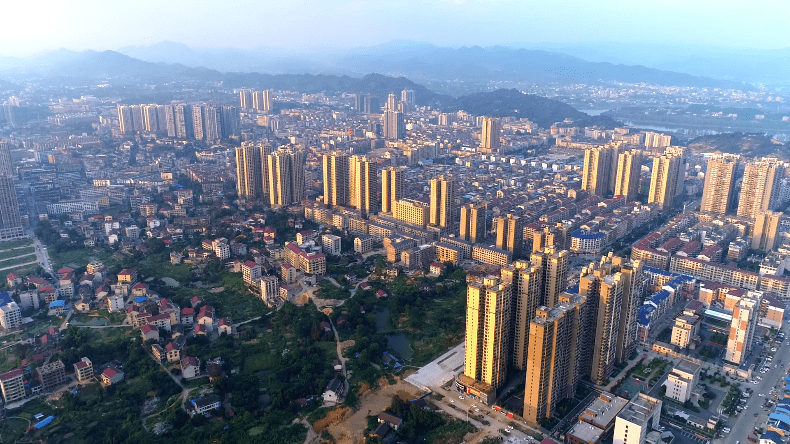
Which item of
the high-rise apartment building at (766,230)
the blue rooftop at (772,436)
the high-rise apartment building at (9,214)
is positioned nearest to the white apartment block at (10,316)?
the high-rise apartment building at (9,214)

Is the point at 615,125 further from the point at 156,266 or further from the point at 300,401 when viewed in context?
the point at 300,401

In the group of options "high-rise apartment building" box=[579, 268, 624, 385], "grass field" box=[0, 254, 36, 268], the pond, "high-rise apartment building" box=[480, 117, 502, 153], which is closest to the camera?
"high-rise apartment building" box=[579, 268, 624, 385]

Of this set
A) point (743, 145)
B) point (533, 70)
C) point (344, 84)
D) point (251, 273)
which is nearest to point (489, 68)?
point (533, 70)

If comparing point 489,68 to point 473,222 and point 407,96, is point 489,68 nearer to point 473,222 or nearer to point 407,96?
point 407,96

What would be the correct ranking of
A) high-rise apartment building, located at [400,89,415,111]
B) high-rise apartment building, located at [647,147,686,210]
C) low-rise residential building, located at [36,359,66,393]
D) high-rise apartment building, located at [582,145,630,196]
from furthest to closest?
high-rise apartment building, located at [400,89,415,111], high-rise apartment building, located at [582,145,630,196], high-rise apartment building, located at [647,147,686,210], low-rise residential building, located at [36,359,66,393]

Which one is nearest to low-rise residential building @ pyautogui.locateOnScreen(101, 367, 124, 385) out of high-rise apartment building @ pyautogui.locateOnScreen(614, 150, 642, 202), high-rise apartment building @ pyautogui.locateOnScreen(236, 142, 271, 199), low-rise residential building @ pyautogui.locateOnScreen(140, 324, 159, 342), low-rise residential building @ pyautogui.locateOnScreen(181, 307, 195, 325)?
low-rise residential building @ pyautogui.locateOnScreen(140, 324, 159, 342)

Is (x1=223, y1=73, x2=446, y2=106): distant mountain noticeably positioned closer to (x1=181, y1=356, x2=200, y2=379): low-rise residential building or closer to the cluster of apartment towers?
the cluster of apartment towers

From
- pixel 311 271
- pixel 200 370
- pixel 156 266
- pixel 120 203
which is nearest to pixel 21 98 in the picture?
pixel 120 203
